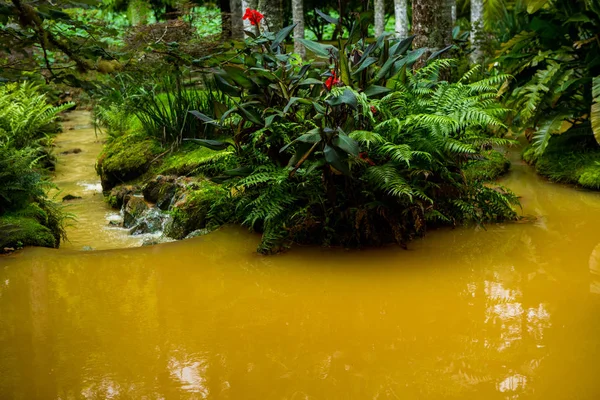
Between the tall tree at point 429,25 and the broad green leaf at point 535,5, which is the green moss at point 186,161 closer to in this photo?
the tall tree at point 429,25

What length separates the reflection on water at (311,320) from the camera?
2719 mm

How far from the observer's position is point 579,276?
384 cm

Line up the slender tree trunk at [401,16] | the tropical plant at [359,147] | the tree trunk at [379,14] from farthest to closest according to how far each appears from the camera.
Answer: the tree trunk at [379,14] < the slender tree trunk at [401,16] < the tropical plant at [359,147]

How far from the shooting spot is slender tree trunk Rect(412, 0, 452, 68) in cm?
646

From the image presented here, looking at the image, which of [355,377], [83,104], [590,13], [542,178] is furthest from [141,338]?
[83,104]

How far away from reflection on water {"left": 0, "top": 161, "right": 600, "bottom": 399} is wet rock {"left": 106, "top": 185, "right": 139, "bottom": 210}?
6.57 ft

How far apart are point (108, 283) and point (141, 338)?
0.99 metres

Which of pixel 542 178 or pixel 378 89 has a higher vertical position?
pixel 378 89

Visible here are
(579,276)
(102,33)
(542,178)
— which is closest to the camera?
(102,33)

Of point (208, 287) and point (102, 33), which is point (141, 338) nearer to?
point (208, 287)

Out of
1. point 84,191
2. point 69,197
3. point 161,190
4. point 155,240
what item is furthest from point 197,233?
point 84,191

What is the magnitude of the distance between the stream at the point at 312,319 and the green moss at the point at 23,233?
15cm

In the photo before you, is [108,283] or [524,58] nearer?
[108,283]

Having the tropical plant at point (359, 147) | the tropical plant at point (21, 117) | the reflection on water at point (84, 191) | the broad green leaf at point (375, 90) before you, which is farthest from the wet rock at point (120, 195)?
the broad green leaf at point (375, 90)
